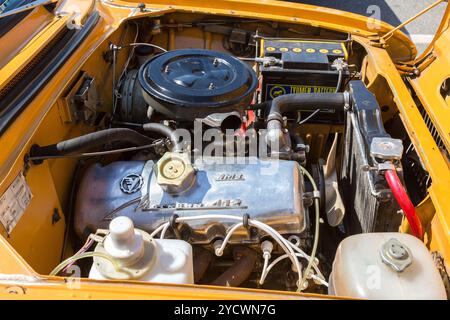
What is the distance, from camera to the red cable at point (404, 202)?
3.85ft

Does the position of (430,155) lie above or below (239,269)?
above

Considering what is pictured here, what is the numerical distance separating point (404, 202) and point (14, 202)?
106 cm

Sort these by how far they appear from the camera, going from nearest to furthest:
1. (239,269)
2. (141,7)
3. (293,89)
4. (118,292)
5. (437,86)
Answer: (118,292)
(239,269)
(437,86)
(293,89)
(141,7)

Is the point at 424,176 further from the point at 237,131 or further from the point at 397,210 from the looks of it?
the point at 237,131

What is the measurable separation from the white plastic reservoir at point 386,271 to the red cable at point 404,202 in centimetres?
9

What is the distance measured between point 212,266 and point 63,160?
0.63m

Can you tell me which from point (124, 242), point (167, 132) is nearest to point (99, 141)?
point (167, 132)

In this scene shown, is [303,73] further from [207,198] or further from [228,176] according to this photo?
[207,198]

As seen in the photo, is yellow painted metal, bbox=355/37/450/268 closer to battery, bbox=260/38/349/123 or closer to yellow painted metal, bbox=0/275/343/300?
battery, bbox=260/38/349/123

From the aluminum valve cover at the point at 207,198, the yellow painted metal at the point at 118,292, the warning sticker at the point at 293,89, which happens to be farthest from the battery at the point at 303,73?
the yellow painted metal at the point at 118,292

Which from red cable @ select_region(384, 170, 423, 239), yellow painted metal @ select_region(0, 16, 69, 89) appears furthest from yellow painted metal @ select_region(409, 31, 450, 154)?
yellow painted metal @ select_region(0, 16, 69, 89)

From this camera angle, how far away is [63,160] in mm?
1507

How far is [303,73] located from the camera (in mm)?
1833
